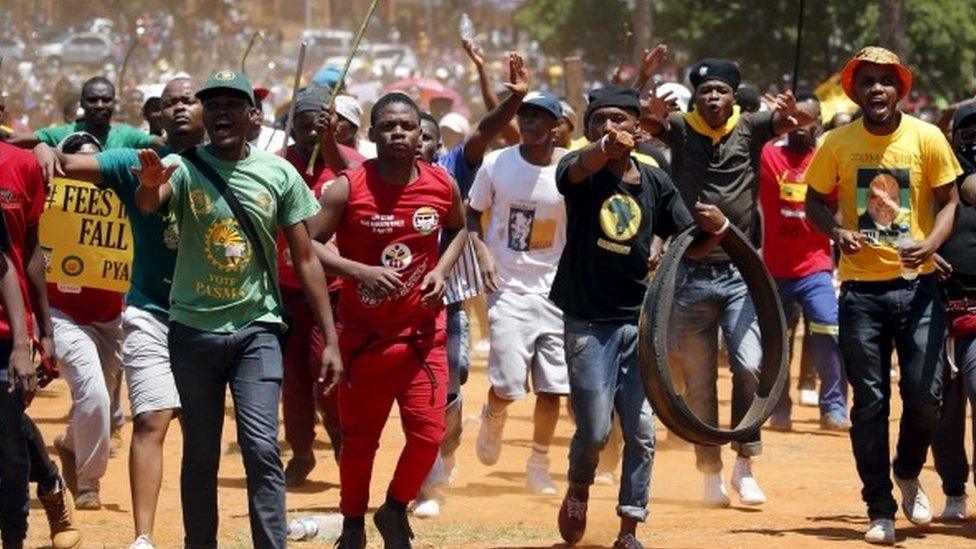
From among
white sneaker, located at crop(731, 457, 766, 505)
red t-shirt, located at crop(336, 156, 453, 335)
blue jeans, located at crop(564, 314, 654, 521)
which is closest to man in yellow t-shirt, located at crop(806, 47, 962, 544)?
blue jeans, located at crop(564, 314, 654, 521)

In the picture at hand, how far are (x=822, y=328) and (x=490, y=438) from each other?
11.5 ft

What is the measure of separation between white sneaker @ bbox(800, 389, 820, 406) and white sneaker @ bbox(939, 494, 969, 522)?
6105 mm

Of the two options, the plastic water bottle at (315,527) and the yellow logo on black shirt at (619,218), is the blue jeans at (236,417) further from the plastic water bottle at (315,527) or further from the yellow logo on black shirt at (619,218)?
the yellow logo on black shirt at (619,218)

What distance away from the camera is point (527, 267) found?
1224 cm

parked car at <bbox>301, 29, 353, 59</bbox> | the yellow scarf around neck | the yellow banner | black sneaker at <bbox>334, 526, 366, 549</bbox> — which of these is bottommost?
black sneaker at <bbox>334, 526, 366, 549</bbox>

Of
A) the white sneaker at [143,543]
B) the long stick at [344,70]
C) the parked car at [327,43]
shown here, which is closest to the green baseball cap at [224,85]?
the long stick at [344,70]

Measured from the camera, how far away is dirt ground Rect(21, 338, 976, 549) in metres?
10.7

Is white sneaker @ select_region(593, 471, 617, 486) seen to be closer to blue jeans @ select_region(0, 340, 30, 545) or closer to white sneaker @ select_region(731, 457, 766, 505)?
white sneaker @ select_region(731, 457, 766, 505)

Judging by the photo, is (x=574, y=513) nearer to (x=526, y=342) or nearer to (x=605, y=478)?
(x=526, y=342)

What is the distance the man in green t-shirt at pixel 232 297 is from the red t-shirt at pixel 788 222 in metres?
6.94

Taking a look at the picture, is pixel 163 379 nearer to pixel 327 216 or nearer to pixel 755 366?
pixel 327 216

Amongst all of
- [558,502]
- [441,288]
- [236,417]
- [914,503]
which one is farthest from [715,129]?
[236,417]

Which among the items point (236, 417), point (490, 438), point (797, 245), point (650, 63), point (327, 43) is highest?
point (327, 43)

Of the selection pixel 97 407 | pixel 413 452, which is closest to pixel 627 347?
pixel 413 452
